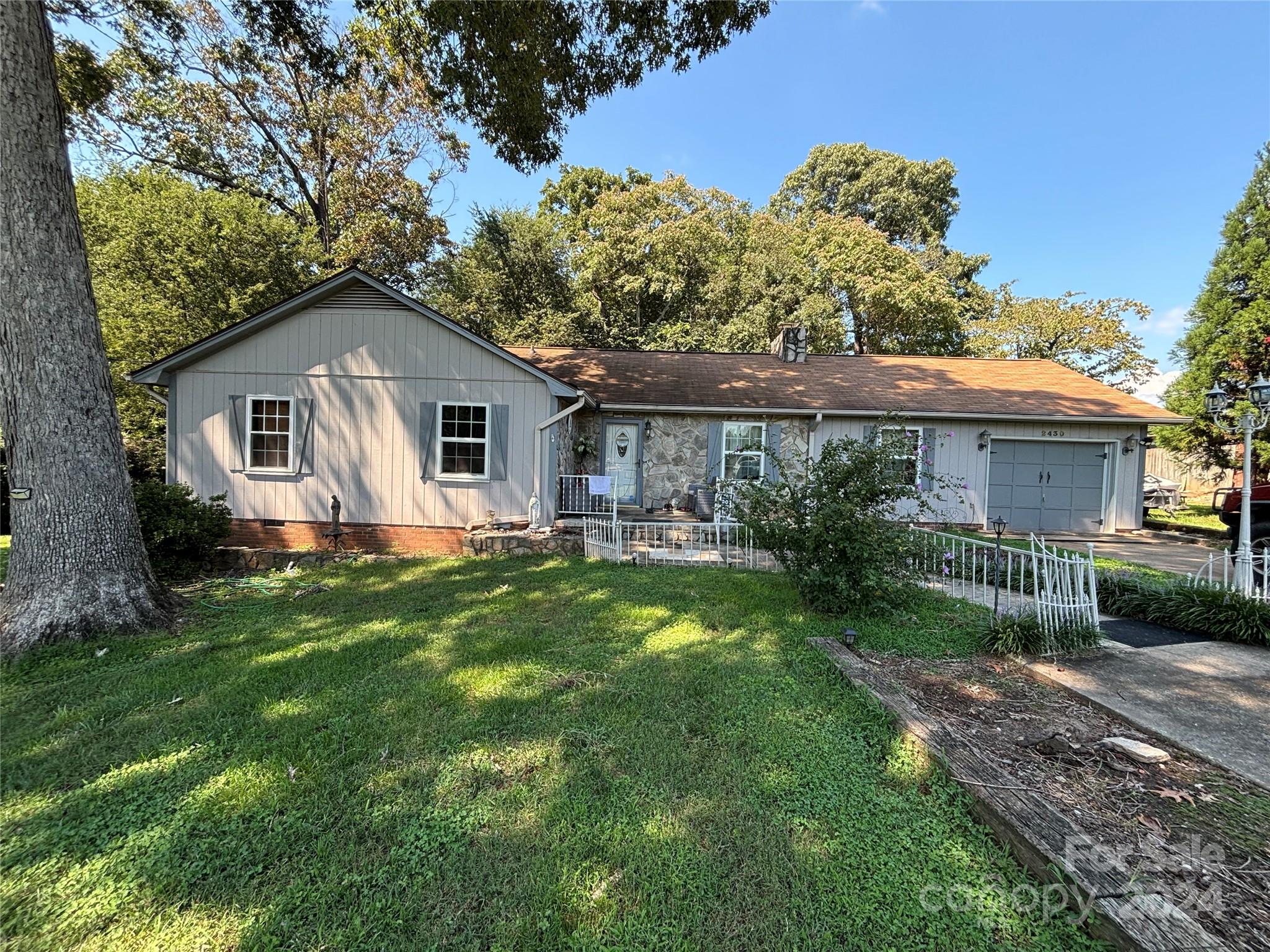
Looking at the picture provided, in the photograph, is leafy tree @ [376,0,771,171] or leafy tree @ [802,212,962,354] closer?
leafy tree @ [376,0,771,171]

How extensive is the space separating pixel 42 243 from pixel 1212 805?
8984mm

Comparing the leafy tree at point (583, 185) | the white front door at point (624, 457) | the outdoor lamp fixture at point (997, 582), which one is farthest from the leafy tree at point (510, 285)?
the outdoor lamp fixture at point (997, 582)

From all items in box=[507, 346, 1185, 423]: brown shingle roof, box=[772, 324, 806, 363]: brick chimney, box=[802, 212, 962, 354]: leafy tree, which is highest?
box=[802, 212, 962, 354]: leafy tree

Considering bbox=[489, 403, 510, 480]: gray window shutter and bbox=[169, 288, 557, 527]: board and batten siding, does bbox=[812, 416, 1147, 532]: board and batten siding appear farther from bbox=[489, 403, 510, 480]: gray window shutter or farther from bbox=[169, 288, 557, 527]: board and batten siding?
bbox=[169, 288, 557, 527]: board and batten siding

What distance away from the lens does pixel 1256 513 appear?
24.8 feet

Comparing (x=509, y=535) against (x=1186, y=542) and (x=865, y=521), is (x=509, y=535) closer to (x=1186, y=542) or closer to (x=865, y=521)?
(x=865, y=521)

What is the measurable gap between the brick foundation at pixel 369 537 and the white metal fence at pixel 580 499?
1.91 meters

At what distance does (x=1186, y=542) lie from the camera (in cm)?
1040

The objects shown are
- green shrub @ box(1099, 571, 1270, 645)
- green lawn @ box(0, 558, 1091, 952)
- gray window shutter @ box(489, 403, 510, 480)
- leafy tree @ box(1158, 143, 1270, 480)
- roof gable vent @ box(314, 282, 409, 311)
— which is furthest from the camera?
leafy tree @ box(1158, 143, 1270, 480)

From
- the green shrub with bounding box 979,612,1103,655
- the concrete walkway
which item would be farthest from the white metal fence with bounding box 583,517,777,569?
the concrete walkway

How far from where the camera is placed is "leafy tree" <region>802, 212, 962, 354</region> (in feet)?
61.8

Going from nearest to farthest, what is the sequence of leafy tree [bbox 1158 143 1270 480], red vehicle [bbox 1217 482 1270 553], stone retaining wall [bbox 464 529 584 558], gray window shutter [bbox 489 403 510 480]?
red vehicle [bbox 1217 482 1270 553] → stone retaining wall [bbox 464 529 584 558] → gray window shutter [bbox 489 403 510 480] → leafy tree [bbox 1158 143 1270 480]

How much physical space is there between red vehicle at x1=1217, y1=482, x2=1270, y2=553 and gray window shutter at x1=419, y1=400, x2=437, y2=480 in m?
12.2

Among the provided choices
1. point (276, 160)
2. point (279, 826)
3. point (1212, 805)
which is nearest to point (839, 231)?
point (276, 160)
